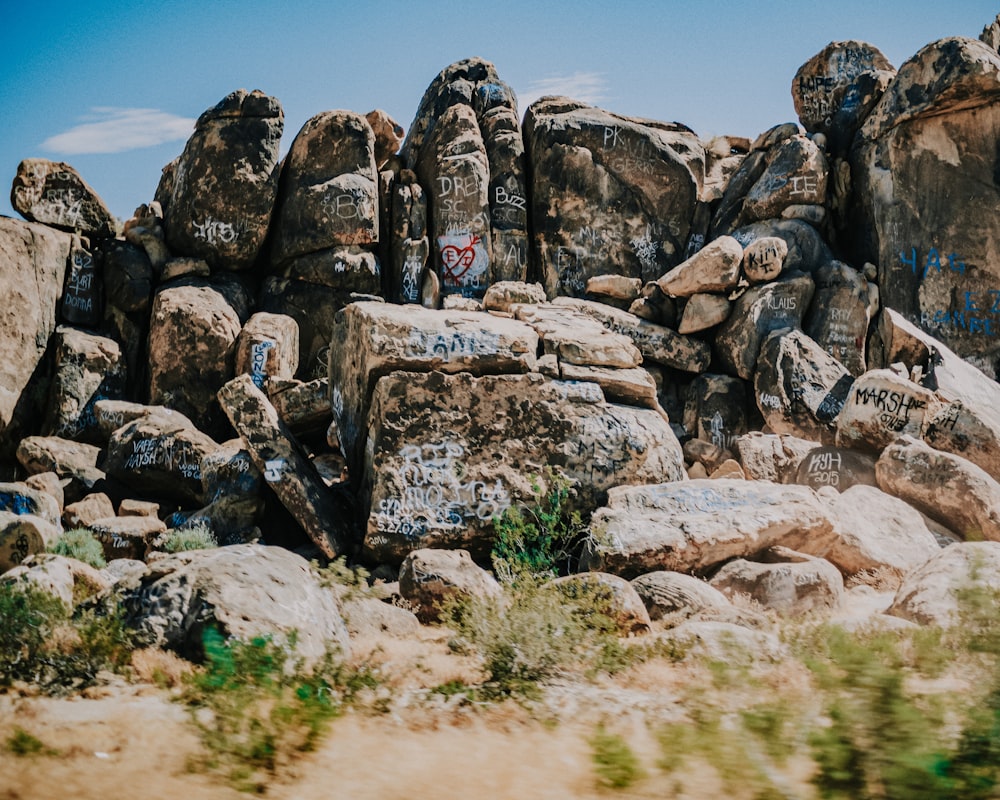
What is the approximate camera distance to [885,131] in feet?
48.9

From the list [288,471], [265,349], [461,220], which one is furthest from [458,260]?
[288,471]

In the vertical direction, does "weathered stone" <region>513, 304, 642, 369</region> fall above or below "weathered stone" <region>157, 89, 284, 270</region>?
below

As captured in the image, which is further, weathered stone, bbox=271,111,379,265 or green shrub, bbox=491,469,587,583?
weathered stone, bbox=271,111,379,265

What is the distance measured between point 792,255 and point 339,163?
753 centimetres

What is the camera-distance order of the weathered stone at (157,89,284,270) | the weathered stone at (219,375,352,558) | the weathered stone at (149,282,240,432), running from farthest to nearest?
the weathered stone at (157,89,284,270)
the weathered stone at (149,282,240,432)
the weathered stone at (219,375,352,558)

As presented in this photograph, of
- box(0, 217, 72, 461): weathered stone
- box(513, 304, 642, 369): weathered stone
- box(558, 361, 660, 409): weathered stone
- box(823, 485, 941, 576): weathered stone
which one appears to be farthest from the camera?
box(0, 217, 72, 461): weathered stone

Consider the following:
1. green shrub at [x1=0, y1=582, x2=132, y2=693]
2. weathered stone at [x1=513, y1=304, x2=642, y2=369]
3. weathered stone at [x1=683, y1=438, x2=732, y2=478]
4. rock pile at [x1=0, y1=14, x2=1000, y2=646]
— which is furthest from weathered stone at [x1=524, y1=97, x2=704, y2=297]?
green shrub at [x1=0, y1=582, x2=132, y2=693]

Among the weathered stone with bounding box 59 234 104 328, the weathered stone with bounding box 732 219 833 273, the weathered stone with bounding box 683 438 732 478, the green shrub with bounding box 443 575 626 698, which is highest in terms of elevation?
the weathered stone with bounding box 732 219 833 273

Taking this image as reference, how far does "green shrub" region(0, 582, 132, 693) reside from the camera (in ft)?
15.1

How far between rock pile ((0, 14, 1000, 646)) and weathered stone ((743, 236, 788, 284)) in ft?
0.14

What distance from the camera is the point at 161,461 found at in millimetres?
11586

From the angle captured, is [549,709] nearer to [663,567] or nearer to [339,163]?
[663,567]

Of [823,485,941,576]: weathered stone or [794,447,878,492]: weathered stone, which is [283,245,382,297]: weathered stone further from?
[823,485,941,576]: weathered stone

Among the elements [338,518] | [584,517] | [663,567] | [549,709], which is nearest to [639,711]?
[549,709]
